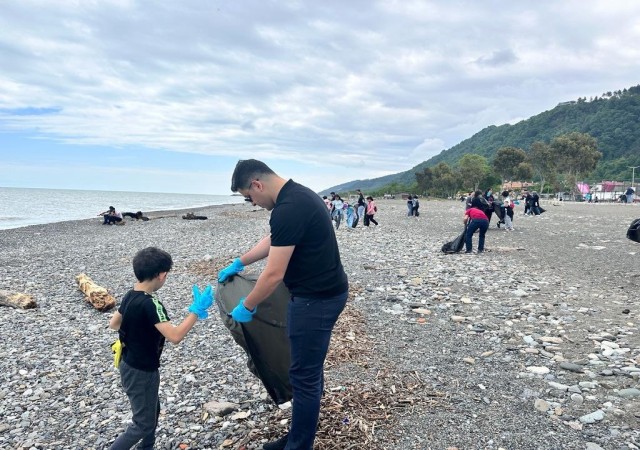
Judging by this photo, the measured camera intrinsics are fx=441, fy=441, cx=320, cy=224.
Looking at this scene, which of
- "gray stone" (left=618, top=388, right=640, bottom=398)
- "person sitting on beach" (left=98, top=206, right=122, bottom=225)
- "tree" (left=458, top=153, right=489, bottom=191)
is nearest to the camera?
"gray stone" (left=618, top=388, right=640, bottom=398)

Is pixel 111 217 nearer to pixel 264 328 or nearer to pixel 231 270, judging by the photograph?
pixel 231 270

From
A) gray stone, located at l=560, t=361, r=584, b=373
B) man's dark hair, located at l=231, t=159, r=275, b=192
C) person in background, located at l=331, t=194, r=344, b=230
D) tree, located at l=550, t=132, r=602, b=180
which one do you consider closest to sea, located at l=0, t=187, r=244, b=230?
man's dark hair, located at l=231, t=159, r=275, b=192


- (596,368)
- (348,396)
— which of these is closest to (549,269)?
(596,368)

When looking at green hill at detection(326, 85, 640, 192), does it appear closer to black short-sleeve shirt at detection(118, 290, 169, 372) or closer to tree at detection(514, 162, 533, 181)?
tree at detection(514, 162, 533, 181)

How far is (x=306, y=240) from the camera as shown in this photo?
9.98ft

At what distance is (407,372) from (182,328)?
9.61 ft

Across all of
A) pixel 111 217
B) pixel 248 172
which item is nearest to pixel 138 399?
pixel 248 172

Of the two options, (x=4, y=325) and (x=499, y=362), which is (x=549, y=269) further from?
(x=4, y=325)

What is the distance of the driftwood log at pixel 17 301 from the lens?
846cm

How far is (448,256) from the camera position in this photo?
13.5 meters

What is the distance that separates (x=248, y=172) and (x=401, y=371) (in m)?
3.16

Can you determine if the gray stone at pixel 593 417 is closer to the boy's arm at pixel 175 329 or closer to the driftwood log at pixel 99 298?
the boy's arm at pixel 175 329

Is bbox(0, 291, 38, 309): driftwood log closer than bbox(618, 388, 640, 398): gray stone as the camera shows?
No

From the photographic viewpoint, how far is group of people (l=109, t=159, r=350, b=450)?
302 cm
